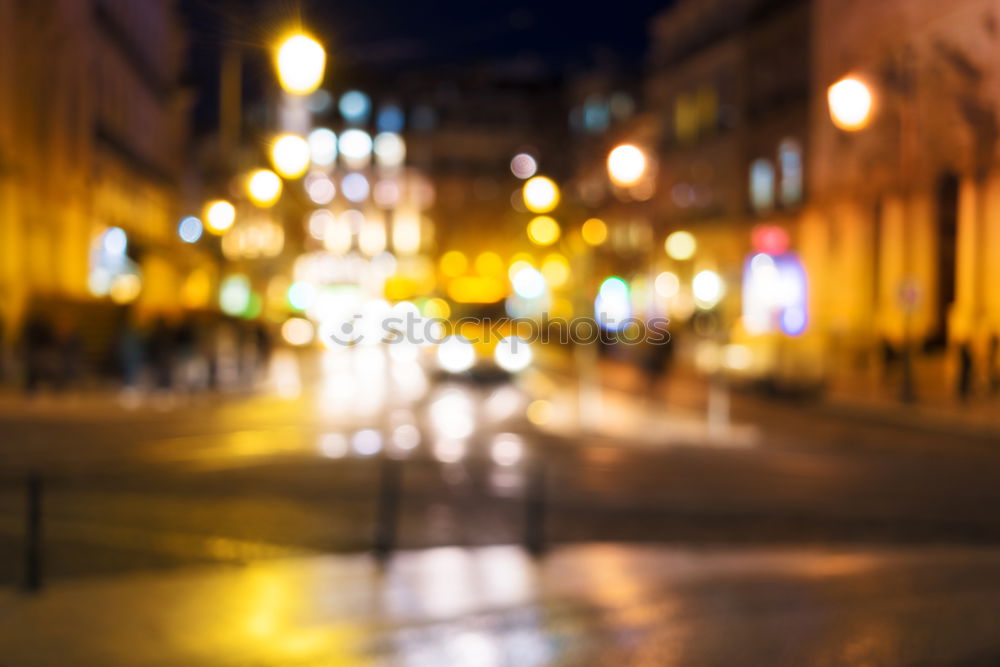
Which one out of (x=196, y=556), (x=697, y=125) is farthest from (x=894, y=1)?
(x=196, y=556)

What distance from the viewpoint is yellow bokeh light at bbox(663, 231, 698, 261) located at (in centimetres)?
6047

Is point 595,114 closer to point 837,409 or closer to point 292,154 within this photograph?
point 837,409

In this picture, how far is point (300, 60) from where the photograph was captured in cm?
1218

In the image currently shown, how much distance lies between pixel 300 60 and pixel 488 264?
307ft

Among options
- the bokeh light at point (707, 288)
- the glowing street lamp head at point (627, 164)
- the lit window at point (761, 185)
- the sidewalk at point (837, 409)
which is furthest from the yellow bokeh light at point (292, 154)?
the bokeh light at point (707, 288)

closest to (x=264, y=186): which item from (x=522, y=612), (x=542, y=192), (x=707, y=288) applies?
(x=542, y=192)

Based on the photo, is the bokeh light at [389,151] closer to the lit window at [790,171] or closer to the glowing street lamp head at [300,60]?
the lit window at [790,171]

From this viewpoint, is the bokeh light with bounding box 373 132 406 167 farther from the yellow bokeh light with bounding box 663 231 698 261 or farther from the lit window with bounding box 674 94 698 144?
the yellow bokeh light with bounding box 663 231 698 261

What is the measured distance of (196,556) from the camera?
10914mm

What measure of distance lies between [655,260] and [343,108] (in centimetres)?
4711

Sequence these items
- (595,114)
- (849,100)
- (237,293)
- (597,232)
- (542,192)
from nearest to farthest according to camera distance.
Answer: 1. (849,100)
2. (542,192)
3. (237,293)
4. (597,232)
5. (595,114)

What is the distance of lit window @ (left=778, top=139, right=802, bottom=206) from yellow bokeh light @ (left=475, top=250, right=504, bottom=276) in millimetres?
52367

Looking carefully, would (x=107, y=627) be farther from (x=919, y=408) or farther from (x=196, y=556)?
(x=919, y=408)
